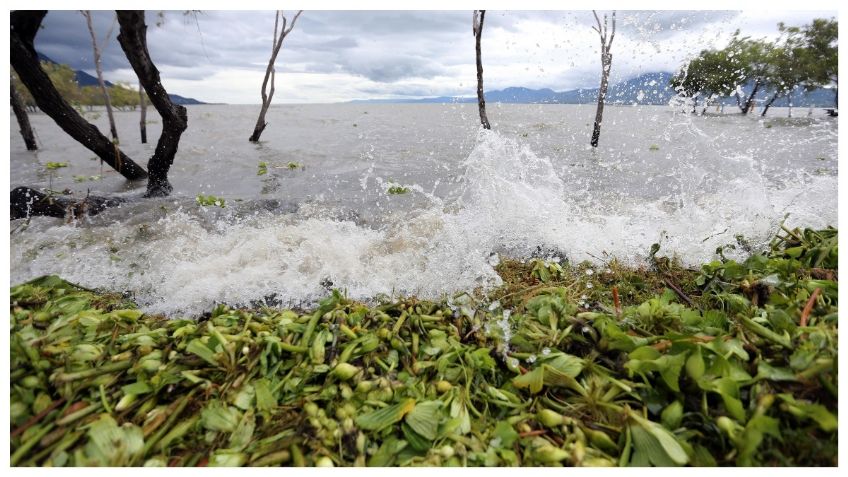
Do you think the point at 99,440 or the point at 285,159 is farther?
the point at 285,159

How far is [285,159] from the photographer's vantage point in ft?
39.8

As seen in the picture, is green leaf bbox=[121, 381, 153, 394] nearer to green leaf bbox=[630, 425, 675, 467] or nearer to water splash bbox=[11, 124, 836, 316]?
water splash bbox=[11, 124, 836, 316]

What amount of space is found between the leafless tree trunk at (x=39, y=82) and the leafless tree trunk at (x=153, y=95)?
84cm

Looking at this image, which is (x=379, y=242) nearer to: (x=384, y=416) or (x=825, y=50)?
(x=384, y=416)

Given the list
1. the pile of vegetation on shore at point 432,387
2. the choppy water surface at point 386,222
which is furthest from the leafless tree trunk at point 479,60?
the pile of vegetation on shore at point 432,387

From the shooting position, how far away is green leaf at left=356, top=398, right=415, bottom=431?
4.99 ft

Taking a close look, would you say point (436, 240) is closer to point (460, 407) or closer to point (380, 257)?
point (380, 257)

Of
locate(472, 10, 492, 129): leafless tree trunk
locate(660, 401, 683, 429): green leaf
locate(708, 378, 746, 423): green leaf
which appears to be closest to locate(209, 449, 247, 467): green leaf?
locate(660, 401, 683, 429): green leaf

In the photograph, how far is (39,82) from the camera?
5859mm

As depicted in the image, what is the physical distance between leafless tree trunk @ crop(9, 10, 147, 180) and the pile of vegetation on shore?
5.39 meters

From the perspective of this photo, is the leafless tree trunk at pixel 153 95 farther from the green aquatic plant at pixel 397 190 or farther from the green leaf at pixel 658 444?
the green leaf at pixel 658 444
